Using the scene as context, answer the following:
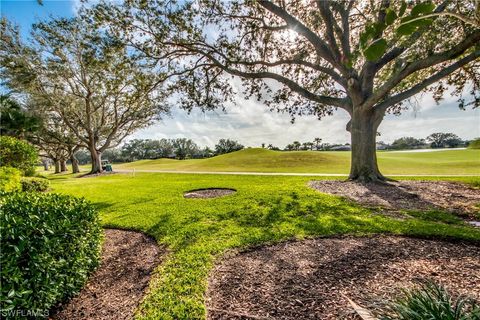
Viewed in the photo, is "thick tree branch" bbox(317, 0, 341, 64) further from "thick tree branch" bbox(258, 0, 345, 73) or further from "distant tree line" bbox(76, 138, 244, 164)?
"distant tree line" bbox(76, 138, 244, 164)

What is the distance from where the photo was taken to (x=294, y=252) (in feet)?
13.3

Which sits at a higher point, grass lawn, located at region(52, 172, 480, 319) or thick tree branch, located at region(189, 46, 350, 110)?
thick tree branch, located at region(189, 46, 350, 110)

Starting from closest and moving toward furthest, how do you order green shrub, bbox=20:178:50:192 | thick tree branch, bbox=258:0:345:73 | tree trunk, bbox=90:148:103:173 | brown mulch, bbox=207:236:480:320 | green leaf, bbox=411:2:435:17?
green leaf, bbox=411:2:435:17 < brown mulch, bbox=207:236:480:320 < thick tree branch, bbox=258:0:345:73 < green shrub, bbox=20:178:50:192 < tree trunk, bbox=90:148:103:173

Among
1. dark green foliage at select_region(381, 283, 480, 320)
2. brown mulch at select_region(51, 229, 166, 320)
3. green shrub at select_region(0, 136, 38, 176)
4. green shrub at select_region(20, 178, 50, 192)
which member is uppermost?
green shrub at select_region(0, 136, 38, 176)

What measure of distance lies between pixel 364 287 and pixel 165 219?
5115mm

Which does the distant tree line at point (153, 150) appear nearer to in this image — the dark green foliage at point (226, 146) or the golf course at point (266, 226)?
the dark green foliage at point (226, 146)

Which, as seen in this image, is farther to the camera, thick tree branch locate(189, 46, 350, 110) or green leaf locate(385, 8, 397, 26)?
thick tree branch locate(189, 46, 350, 110)

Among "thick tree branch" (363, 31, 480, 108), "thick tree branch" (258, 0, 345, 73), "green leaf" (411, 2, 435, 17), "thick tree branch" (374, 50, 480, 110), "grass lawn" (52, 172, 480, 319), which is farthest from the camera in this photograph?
"thick tree branch" (258, 0, 345, 73)

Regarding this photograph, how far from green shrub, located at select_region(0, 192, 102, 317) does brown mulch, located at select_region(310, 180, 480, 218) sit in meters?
→ 7.58

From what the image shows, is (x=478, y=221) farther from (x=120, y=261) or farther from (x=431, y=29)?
(x=120, y=261)

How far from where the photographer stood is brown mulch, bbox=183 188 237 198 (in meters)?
9.64

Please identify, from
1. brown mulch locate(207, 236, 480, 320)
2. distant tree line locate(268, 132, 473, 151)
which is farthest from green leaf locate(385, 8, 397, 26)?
distant tree line locate(268, 132, 473, 151)

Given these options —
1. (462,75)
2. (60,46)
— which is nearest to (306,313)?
(462,75)

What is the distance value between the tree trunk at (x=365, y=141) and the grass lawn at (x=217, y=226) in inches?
134
